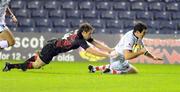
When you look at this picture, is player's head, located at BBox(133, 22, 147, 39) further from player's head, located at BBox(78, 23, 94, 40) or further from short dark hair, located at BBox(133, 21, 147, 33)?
player's head, located at BBox(78, 23, 94, 40)

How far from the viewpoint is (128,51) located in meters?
14.6

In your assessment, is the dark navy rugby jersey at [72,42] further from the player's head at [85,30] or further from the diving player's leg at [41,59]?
the diving player's leg at [41,59]

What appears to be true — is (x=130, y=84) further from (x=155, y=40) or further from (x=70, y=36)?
(x=155, y=40)

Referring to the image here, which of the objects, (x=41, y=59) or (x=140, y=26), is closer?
(x=140, y=26)

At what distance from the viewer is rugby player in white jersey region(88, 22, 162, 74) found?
567 inches

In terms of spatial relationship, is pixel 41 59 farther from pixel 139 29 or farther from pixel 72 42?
pixel 139 29

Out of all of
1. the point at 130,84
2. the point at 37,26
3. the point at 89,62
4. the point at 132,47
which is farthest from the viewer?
the point at 37,26

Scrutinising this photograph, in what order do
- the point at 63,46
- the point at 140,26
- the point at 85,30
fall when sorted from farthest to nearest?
1. the point at 63,46
2. the point at 85,30
3. the point at 140,26

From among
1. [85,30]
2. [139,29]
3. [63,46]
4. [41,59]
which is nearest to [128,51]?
[139,29]

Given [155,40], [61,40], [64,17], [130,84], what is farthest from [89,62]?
[130,84]

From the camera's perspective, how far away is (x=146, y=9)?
85.6 feet

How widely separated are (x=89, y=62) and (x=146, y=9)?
5.06m

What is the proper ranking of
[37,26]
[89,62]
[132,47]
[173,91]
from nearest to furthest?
[173,91] → [132,47] → [89,62] → [37,26]

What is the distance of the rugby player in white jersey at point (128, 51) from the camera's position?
14.4 metres
